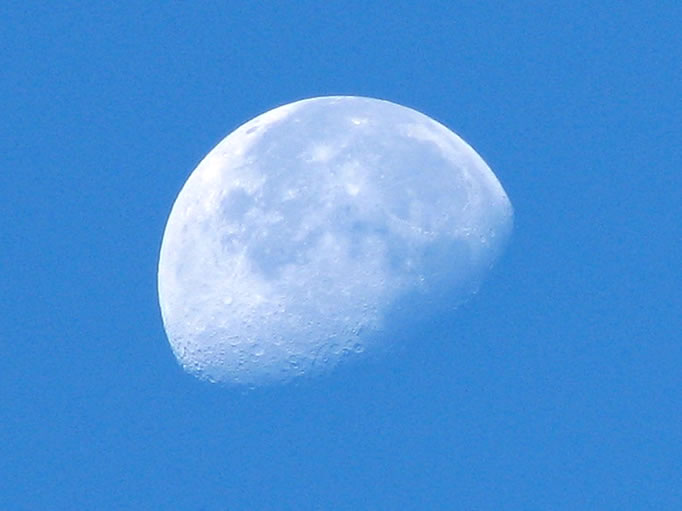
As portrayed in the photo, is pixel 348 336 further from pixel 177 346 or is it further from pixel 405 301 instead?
pixel 177 346

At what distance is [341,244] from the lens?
12.9 m

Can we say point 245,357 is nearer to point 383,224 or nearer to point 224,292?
point 224,292

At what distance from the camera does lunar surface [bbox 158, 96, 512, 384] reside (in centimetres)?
1281

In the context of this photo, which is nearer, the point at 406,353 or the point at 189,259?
the point at 406,353

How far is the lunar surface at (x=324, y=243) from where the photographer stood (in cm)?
1281

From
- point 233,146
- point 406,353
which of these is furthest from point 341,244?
point 233,146

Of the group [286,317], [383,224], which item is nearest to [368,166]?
[383,224]

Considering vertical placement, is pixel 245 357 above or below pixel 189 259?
below

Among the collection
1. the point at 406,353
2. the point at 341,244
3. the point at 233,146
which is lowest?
the point at 406,353

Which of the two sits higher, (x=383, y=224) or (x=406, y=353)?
(x=383, y=224)

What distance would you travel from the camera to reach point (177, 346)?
14.0 metres

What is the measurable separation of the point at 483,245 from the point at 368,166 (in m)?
1.40

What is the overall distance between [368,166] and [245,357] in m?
2.26

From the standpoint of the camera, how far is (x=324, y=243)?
12883 mm
